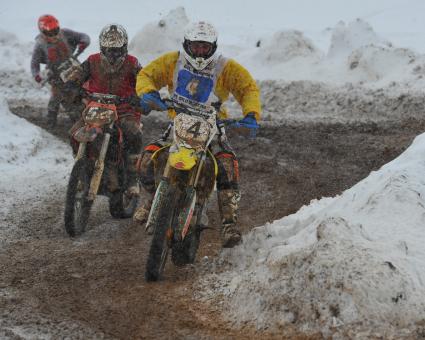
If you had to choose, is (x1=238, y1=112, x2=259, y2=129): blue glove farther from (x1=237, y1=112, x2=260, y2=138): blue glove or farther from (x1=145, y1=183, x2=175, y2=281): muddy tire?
Answer: (x1=145, y1=183, x2=175, y2=281): muddy tire

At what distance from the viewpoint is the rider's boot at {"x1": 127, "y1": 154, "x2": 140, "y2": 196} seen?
8.03 meters

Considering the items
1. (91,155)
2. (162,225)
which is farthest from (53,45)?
(162,225)

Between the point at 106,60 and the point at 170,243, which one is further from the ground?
the point at 106,60

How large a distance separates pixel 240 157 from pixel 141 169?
5.57m

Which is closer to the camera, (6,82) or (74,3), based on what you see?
(6,82)

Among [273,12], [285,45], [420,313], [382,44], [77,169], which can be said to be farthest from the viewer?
[273,12]

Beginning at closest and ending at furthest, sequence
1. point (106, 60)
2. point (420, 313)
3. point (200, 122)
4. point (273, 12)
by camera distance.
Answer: point (420, 313) → point (200, 122) → point (106, 60) → point (273, 12)

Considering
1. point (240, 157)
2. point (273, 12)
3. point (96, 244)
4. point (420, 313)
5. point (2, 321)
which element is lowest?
point (273, 12)

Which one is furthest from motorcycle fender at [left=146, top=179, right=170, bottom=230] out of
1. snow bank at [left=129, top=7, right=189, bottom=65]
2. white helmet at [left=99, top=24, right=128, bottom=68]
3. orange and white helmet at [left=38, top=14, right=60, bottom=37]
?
snow bank at [left=129, top=7, right=189, bottom=65]

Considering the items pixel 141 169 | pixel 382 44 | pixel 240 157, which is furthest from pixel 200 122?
pixel 382 44

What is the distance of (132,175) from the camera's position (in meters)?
8.09

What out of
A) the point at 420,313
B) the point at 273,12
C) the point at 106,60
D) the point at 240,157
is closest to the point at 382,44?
the point at 240,157

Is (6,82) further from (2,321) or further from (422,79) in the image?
(2,321)

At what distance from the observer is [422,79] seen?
1603cm
